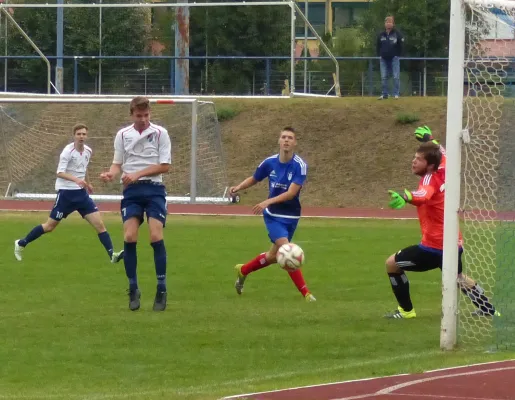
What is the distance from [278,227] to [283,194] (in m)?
0.43

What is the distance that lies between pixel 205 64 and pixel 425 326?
1075 inches

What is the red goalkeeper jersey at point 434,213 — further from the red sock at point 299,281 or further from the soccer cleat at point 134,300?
the soccer cleat at point 134,300

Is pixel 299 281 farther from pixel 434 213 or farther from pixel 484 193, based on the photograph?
pixel 484 193

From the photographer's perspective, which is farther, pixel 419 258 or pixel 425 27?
pixel 425 27

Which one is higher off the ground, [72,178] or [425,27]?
[425,27]

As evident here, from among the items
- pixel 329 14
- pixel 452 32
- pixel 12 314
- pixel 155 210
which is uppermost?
pixel 329 14

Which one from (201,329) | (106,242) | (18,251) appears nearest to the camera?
(201,329)

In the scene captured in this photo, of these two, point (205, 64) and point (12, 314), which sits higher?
point (205, 64)

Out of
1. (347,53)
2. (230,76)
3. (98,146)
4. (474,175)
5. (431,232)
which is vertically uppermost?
(347,53)

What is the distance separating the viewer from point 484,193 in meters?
10.7

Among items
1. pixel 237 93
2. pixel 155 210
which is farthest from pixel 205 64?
pixel 155 210

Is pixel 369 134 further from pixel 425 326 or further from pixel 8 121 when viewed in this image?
pixel 425 326

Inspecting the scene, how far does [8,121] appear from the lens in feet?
102

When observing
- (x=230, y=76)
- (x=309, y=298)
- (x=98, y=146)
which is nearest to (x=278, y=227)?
(x=309, y=298)
